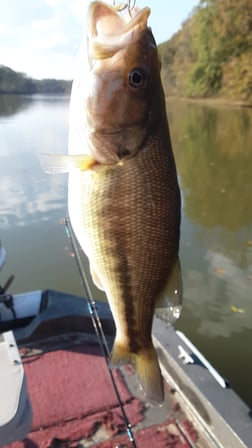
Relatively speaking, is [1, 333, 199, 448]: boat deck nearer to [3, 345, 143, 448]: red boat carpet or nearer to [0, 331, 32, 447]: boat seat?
[3, 345, 143, 448]: red boat carpet

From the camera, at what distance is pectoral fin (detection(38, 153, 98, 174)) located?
4.51 ft

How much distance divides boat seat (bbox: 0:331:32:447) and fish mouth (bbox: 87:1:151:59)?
1.82 metres

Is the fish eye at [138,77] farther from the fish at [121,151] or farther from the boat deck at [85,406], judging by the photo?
the boat deck at [85,406]

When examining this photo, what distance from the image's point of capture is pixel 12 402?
7.23 feet

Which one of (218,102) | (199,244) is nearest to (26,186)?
(199,244)

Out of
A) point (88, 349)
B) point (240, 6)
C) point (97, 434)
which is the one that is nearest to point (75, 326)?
point (88, 349)

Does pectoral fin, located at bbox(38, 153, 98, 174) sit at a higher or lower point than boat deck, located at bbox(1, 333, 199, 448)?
higher

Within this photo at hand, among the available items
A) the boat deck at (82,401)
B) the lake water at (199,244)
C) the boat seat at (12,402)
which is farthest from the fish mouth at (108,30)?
the lake water at (199,244)

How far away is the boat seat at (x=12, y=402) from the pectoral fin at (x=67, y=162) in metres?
1.42

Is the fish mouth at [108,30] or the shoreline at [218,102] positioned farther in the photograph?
the shoreline at [218,102]

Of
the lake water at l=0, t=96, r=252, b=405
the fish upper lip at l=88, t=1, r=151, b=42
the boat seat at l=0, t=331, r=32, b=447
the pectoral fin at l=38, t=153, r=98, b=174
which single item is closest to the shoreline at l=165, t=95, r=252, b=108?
the lake water at l=0, t=96, r=252, b=405

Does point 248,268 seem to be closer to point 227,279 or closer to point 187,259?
point 227,279

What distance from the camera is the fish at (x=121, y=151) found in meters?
1.37

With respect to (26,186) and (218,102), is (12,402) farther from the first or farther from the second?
(218,102)
